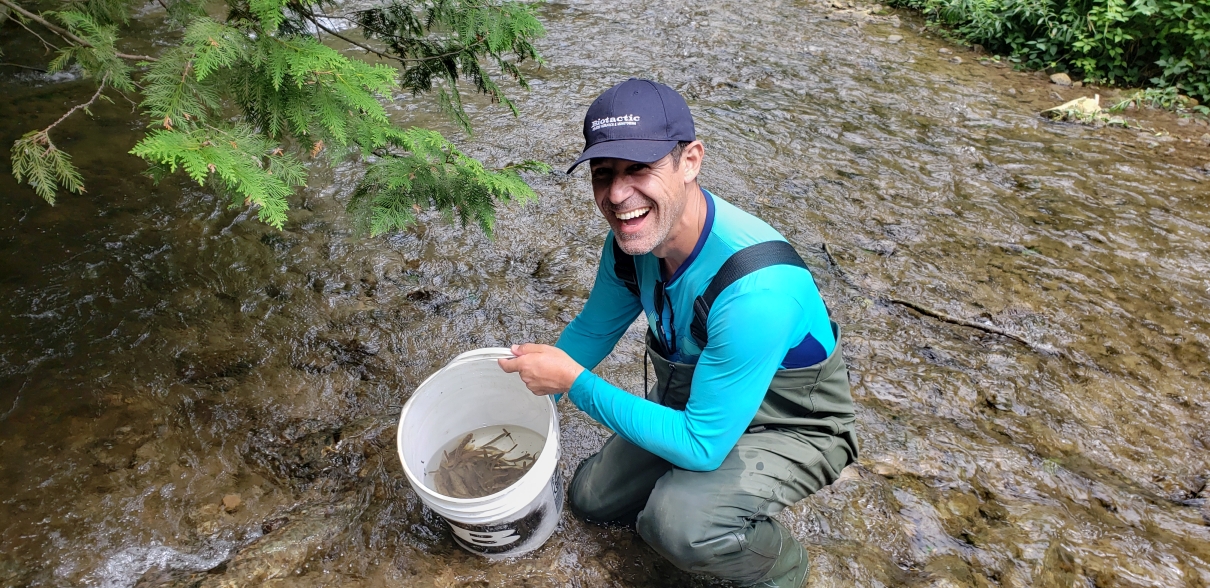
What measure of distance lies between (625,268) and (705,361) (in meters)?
0.46

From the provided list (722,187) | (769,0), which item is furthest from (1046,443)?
(769,0)

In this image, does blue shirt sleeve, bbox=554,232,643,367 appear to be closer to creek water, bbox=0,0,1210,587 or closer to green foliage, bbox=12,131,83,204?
creek water, bbox=0,0,1210,587

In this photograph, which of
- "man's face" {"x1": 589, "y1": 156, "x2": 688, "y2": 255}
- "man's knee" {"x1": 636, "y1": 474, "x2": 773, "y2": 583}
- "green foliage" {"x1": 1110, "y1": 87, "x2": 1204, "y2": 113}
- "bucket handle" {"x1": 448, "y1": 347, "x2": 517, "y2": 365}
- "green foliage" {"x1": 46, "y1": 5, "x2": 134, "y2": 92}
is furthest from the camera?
"green foliage" {"x1": 1110, "y1": 87, "x2": 1204, "y2": 113}

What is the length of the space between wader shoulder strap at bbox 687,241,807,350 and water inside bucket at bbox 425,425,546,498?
1.04 m

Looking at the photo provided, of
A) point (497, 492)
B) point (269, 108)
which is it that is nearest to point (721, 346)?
point (497, 492)

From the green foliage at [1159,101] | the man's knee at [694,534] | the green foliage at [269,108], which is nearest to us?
the green foliage at [269,108]

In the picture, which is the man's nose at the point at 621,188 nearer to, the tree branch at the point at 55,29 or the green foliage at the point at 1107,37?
the tree branch at the point at 55,29

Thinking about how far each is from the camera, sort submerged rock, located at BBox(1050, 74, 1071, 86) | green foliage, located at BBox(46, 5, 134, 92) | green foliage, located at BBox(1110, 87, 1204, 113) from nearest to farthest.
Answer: green foliage, located at BBox(46, 5, 134, 92), green foliage, located at BBox(1110, 87, 1204, 113), submerged rock, located at BBox(1050, 74, 1071, 86)

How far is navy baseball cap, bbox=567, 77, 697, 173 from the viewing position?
1797mm

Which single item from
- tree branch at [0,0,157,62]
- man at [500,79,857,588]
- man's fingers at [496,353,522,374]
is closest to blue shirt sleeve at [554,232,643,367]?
Answer: man at [500,79,857,588]

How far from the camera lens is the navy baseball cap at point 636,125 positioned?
5.90 ft

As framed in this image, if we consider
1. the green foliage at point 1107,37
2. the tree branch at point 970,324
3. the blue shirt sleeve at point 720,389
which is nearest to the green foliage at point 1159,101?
the green foliage at point 1107,37

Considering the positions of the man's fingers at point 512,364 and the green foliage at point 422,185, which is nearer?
the man's fingers at point 512,364

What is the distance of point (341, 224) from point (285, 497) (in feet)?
6.41
